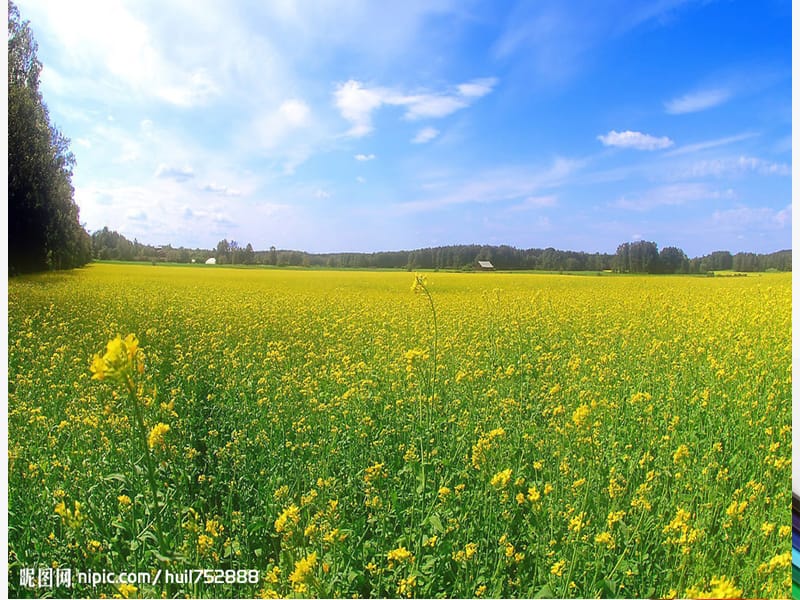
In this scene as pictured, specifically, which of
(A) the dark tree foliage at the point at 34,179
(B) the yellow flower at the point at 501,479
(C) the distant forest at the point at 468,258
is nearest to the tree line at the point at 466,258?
(C) the distant forest at the point at 468,258

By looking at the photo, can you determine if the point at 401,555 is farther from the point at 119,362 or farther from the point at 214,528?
the point at 119,362

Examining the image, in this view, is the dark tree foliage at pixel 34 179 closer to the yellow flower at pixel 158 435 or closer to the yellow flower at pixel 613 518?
the yellow flower at pixel 158 435

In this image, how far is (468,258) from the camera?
7.41ft

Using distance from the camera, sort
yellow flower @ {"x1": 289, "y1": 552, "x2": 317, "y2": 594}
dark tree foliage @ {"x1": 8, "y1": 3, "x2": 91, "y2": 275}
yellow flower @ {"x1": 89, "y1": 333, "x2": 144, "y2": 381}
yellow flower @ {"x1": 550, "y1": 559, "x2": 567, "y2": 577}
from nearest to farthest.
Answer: yellow flower @ {"x1": 89, "y1": 333, "x2": 144, "y2": 381} → yellow flower @ {"x1": 289, "y1": 552, "x2": 317, "y2": 594} → yellow flower @ {"x1": 550, "y1": 559, "x2": 567, "y2": 577} → dark tree foliage @ {"x1": 8, "y1": 3, "x2": 91, "y2": 275}

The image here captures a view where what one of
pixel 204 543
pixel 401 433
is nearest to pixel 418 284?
pixel 401 433

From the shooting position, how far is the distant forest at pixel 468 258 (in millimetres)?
2260

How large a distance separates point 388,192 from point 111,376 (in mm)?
1236

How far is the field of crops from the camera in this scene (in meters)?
2.01

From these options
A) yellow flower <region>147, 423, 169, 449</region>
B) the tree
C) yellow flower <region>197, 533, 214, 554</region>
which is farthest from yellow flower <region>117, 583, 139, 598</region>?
the tree

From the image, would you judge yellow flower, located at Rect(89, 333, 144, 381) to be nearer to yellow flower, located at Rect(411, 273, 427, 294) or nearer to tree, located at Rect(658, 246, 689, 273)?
yellow flower, located at Rect(411, 273, 427, 294)

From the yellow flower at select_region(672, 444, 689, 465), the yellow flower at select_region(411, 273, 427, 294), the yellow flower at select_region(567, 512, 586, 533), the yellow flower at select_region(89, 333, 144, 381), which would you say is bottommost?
the yellow flower at select_region(567, 512, 586, 533)

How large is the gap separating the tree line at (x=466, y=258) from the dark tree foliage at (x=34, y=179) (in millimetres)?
149

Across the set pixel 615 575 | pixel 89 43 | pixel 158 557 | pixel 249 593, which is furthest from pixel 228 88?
pixel 615 575

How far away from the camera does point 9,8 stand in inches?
82.8
